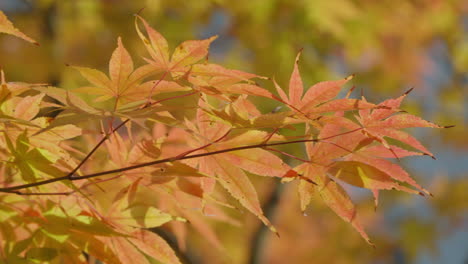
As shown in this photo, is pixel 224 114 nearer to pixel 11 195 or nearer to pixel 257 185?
pixel 11 195

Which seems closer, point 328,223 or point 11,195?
point 11,195

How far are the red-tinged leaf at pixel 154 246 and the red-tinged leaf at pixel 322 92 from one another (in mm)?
195

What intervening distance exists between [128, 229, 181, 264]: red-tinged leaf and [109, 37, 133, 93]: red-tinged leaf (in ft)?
0.50

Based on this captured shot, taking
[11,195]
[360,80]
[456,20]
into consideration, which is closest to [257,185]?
[360,80]

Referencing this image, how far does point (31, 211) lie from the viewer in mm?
618

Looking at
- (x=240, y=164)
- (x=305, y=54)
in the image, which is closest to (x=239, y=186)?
(x=240, y=164)

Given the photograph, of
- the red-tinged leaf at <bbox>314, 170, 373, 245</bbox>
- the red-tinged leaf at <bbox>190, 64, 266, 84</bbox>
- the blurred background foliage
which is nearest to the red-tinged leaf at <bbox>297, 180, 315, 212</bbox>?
the red-tinged leaf at <bbox>314, 170, 373, 245</bbox>

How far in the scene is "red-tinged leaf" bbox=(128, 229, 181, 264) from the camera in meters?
0.56

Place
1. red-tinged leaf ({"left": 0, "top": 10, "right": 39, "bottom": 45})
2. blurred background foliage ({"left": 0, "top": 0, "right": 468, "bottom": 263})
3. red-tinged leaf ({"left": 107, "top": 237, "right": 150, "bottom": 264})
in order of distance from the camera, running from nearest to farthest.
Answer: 1. red-tinged leaf ({"left": 0, "top": 10, "right": 39, "bottom": 45})
2. red-tinged leaf ({"left": 107, "top": 237, "right": 150, "bottom": 264})
3. blurred background foliage ({"left": 0, "top": 0, "right": 468, "bottom": 263})

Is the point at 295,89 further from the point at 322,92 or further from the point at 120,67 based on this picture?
the point at 120,67

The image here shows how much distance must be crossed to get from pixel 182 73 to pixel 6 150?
21 centimetres

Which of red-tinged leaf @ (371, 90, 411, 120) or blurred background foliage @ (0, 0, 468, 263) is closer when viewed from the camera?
red-tinged leaf @ (371, 90, 411, 120)

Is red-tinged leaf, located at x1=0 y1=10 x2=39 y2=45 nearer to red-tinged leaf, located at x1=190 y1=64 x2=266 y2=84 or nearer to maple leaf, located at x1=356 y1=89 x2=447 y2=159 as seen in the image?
red-tinged leaf, located at x1=190 y1=64 x2=266 y2=84

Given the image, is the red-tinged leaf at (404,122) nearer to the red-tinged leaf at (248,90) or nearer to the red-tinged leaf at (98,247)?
the red-tinged leaf at (248,90)
